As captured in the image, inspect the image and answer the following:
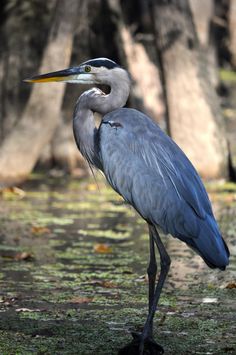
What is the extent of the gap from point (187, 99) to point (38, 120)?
2.00 m

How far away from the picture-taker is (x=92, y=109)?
292 inches

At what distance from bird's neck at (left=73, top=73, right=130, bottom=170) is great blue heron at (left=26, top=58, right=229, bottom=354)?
0.17 meters

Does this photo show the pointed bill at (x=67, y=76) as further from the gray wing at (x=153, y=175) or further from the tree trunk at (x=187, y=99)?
the tree trunk at (x=187, y=99)

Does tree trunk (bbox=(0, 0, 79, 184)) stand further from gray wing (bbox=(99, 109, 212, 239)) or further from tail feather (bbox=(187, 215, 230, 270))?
tail feather (bbox=(187, 215, 230, 270))

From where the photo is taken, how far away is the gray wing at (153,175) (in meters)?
6.66

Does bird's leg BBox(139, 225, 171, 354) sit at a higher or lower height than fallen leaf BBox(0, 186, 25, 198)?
higher

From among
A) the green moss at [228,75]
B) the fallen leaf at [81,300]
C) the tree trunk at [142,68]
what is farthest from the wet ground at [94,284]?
the green moss at [228,75]

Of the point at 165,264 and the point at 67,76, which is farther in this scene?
the point at 67,76

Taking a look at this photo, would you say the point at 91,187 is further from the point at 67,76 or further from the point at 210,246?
the point at 210,246

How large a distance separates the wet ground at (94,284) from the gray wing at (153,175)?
0.74 metres

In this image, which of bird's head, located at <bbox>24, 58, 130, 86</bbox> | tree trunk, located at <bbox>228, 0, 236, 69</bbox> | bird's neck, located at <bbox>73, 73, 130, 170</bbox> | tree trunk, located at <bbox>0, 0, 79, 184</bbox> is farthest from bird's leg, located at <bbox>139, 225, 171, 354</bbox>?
tree trunk, located at <bbox>228, 0, 236, 69</bbox>

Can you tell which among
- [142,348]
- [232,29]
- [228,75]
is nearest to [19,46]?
[142,348]

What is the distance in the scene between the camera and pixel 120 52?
15.6 metres

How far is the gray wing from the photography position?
6.66 m
